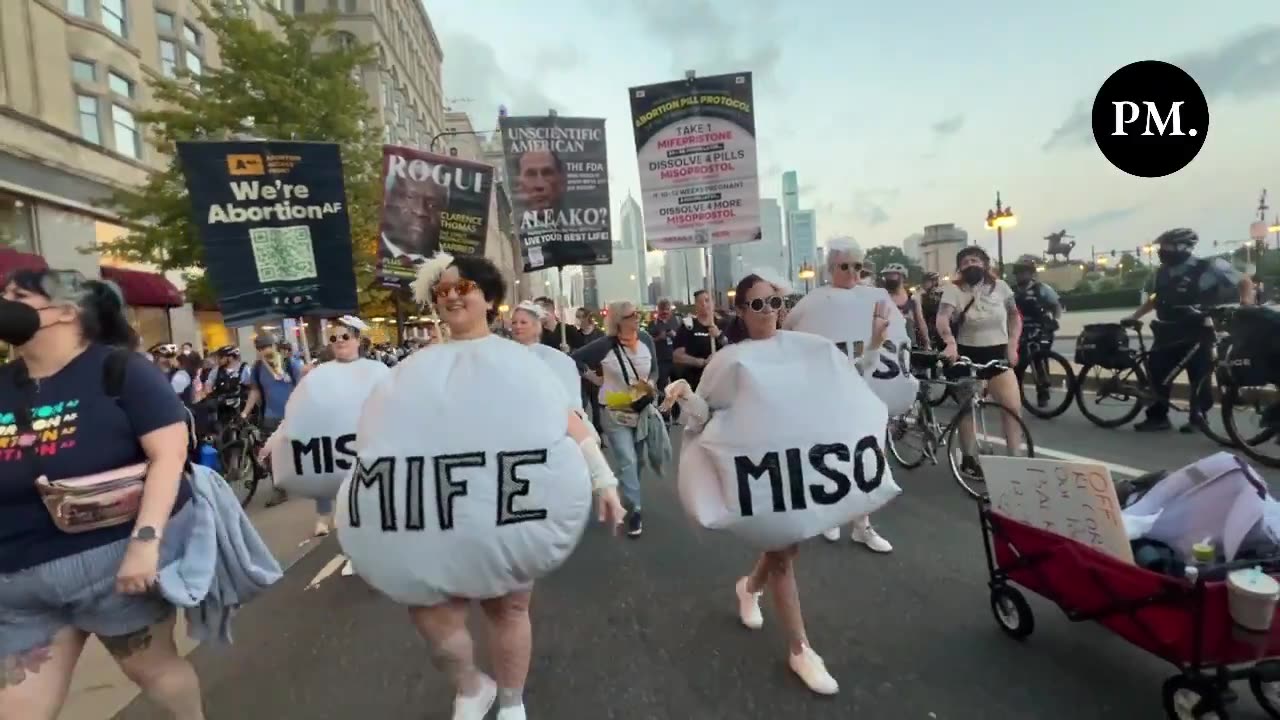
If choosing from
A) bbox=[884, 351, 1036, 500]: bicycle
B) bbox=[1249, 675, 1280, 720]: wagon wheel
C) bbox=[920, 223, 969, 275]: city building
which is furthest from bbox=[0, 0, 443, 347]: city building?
bbox=[920, 223, 969, 275]: city building

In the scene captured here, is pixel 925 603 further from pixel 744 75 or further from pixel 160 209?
pixel 160 209

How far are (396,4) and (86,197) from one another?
41.3 metres

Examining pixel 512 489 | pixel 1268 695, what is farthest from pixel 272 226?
pixel 1268 695

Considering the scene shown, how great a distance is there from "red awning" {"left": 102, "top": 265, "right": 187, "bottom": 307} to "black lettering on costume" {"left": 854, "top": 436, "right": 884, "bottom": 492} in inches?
788

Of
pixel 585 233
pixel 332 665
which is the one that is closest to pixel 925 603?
pixel 332 665

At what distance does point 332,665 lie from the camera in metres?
3.75

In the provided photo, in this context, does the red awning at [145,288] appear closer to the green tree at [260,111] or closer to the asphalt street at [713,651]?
the green tree at [260,111]

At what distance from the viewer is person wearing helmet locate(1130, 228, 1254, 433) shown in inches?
282

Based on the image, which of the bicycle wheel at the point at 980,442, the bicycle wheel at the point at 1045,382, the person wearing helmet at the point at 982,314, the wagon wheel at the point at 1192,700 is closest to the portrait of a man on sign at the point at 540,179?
the person wearing helmet at the point at 982,314

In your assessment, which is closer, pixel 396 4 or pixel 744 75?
pixel 744 75

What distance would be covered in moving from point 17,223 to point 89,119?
4067 millimetres

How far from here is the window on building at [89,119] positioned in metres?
19.1

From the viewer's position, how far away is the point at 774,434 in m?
2.93

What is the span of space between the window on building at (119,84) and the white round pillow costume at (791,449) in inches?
912
